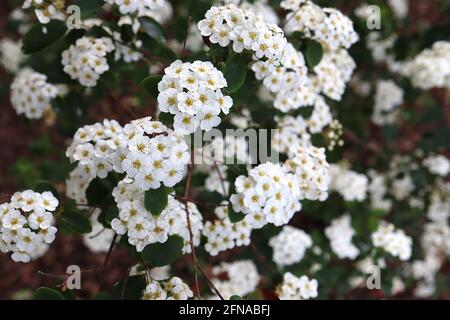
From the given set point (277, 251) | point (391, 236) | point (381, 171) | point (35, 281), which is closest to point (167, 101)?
point (277, 251)

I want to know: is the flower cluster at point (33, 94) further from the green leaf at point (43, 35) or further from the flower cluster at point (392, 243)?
the flower cluster at point (392, 243)

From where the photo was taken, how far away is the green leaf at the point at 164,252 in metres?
2.07

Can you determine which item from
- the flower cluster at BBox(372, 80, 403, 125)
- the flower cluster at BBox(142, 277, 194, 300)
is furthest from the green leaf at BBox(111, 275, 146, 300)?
the flower cluster at BBox(372, 80, 403, 125)

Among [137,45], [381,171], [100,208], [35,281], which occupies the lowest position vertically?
[35,281]

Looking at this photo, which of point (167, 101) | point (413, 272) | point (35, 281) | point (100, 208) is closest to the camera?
point (167, 101)

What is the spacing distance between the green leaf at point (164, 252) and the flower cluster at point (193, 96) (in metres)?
0.50

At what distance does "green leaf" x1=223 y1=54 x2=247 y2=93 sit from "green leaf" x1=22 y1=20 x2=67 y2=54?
961 mm

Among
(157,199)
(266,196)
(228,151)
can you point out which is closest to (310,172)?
(266,196)

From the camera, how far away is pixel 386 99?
3873 millimetres

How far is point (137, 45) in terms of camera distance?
8.72 ft

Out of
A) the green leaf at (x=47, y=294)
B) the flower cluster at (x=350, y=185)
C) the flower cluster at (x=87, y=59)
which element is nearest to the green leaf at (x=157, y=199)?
the green leaf at (x=47, y=294)

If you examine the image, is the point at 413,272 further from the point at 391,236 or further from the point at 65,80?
the point at 65,80

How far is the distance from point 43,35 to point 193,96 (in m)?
1.16
